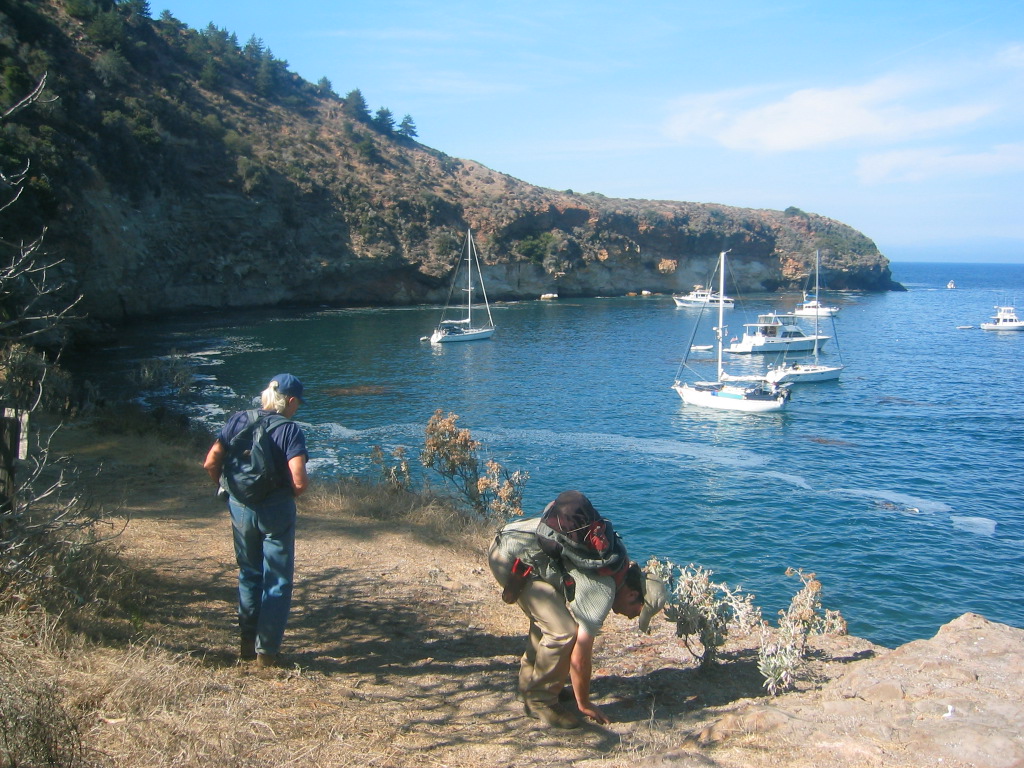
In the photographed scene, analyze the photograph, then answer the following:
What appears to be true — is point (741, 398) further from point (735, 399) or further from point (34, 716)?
point (34, 716)

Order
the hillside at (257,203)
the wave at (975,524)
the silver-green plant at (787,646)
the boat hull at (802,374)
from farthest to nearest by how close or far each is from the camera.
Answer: the hillside at (257,203)
the boat hull at (802,374)
the wave at (975,524)
the silver-green plant at (787,646)

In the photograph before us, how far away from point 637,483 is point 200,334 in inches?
1238

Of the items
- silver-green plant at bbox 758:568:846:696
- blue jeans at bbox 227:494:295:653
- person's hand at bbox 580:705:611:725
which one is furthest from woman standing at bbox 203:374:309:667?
silver-green plant at bbox 758:568:846:696

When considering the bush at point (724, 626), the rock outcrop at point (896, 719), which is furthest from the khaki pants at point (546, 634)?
the bush at point (724, 626)

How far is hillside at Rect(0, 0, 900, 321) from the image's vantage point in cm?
3872

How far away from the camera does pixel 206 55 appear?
64688 millimetres

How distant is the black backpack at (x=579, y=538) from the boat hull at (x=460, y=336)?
39.0 meters

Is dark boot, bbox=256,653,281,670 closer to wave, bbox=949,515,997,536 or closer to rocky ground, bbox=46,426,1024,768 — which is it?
rocky ground, bbox=46,426,1024,768

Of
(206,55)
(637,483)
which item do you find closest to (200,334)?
(637,483)

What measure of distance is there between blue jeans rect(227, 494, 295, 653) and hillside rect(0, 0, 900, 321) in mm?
28906

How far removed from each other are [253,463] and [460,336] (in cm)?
3965

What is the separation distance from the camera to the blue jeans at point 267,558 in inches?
162

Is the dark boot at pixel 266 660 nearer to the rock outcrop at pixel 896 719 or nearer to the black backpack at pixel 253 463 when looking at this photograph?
the black backpack at pixel 253 463

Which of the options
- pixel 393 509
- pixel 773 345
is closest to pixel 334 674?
pixel 393 509
